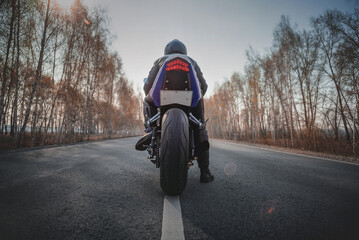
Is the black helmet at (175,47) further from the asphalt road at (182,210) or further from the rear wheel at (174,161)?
the asphalt road at (182,210)

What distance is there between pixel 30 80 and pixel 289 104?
24.4m

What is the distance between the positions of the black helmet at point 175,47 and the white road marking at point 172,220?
81.6 inches

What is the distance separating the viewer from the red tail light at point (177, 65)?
5.70 feet

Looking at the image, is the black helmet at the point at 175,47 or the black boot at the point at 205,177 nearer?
the black boot at the point at 205,177

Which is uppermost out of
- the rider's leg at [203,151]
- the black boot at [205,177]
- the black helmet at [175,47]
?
the black helmet at [175,47]

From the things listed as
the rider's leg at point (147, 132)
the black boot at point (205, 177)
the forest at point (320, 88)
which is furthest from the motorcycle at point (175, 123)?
the forest at point (320, 88)

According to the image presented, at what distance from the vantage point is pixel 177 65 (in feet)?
5.71

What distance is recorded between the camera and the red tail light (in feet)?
5.70

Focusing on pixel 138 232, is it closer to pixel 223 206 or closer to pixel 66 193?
pixel 223 206

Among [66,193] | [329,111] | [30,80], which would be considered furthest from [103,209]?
[30,80]

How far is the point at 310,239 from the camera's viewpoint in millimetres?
788

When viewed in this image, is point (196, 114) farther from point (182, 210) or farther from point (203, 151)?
point (182, 210)

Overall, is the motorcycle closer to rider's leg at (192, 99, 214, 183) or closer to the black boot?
rider's leg at (192, 99, 214, 183)

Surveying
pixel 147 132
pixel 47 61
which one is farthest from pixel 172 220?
pixel 47 61
